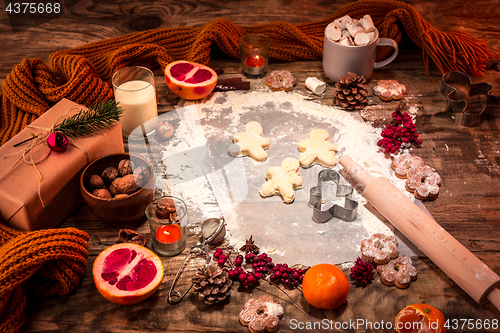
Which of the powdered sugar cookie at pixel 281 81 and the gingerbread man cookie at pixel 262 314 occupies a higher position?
the powdered sugar cookie at pixel 281 81

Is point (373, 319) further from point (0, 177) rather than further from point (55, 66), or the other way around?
point (55, 66)

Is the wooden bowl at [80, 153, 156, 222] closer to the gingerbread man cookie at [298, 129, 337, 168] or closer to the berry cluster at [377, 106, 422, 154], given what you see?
the gingerbread man cookie at [298, 129, 337, 168]

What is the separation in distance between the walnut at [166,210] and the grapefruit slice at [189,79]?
0.57 metres

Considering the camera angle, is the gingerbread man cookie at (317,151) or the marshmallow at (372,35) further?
the marshmallow at (372,35)

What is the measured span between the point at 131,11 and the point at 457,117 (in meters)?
1.65

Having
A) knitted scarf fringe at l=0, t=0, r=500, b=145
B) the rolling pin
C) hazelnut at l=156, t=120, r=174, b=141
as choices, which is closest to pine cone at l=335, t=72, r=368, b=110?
knitted scarf fringe at l=0, t=0, r=500, b=145

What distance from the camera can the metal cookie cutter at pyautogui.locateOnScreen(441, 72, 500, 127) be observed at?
5.46 feet

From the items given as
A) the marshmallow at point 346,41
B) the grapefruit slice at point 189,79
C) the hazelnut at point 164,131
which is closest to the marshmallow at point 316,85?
the marshmallow at point 346,41

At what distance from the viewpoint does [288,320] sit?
1.15 meters

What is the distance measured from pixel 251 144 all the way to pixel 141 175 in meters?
0.42

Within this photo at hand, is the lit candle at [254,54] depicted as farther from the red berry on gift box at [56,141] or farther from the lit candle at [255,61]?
the red berry on gift box at [56,141]

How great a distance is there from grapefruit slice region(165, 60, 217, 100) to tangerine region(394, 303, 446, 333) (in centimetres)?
108

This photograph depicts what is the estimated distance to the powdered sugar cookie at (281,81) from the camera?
1820mm

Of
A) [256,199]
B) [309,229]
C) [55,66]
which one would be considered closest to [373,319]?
[309,229]
